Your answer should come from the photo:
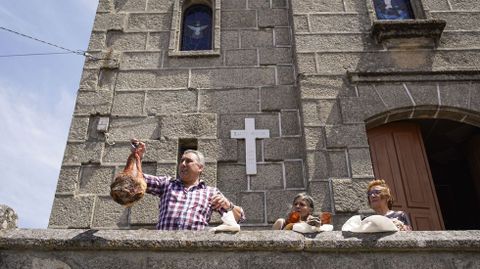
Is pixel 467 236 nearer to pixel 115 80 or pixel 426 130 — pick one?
pixel 426 130

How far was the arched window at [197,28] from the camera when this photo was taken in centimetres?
675

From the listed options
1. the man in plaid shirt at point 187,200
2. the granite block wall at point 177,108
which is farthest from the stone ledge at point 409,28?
the man in plaid shirt at point 187,200

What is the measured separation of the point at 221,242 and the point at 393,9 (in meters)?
5.41

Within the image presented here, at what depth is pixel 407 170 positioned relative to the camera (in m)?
5.66

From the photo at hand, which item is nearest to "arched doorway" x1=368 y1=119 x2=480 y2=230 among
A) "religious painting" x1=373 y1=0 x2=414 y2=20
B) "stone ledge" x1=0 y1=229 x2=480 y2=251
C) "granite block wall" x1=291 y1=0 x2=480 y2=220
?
"granite block wall" x1=291 y1=0 x2=480 y2=220

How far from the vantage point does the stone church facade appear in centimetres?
528

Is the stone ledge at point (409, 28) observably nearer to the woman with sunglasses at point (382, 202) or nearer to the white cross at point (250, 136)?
the white cross at point (250, 136)

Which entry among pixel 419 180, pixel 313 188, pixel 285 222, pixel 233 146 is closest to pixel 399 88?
pixel 419 180

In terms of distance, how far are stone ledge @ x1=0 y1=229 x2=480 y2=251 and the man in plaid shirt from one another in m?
0.53

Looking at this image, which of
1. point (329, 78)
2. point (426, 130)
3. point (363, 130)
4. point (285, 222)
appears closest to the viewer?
point (285, 222)

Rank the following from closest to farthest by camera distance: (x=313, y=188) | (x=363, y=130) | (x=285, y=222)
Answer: (x=285, y=222), (x=313, y=188), (x=363, y=130)

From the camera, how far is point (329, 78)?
595 centimetres


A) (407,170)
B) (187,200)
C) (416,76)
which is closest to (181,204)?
(187,200)

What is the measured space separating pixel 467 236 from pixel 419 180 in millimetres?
2851
